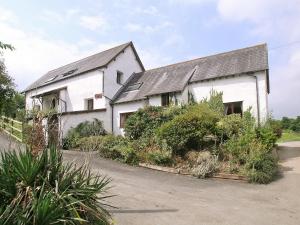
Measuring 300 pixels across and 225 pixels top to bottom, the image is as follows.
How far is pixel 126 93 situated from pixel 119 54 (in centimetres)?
402

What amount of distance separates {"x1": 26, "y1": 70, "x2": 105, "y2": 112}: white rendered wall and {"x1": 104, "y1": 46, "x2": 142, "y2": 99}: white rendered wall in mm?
596

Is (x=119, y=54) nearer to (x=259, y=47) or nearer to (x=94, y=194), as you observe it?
(x=259, y=47)

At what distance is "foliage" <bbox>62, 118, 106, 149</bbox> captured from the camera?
73.3 ft

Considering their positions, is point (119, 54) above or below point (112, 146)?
above

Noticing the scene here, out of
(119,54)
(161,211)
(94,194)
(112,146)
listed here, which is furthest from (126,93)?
(94,194)

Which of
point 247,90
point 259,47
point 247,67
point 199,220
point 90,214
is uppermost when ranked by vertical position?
point 259,47

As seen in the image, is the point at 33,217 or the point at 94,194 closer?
the point at 33,217

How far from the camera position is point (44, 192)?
18.4 ft

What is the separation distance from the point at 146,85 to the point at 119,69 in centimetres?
394

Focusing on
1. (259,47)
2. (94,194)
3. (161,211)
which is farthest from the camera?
(259,47)

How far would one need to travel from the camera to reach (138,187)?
11.2 meters

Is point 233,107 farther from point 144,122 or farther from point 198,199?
point 198,199

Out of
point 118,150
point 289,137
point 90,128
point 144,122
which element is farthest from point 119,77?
point 289,137

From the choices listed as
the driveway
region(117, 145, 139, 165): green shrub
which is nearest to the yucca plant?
the driveway
